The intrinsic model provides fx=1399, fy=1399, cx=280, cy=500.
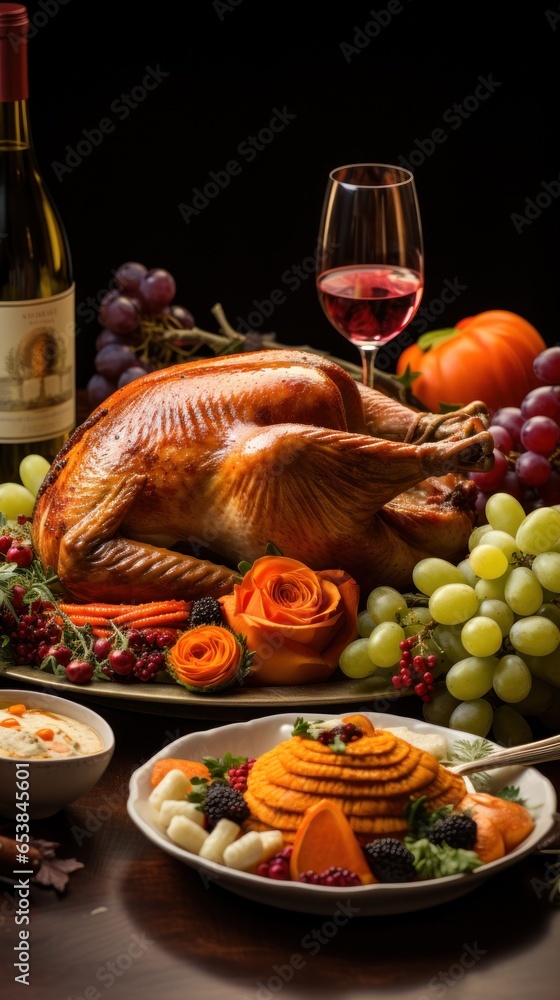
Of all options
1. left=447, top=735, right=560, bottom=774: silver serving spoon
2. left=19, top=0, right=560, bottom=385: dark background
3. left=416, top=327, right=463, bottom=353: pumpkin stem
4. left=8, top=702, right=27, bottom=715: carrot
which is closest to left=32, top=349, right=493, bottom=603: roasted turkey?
left=8, top=702, right=27, bottom=715: carrot

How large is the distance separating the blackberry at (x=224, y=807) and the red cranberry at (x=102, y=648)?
1.48ft

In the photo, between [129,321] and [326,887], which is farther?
[129,321]

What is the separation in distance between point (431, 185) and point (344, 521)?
1734mm

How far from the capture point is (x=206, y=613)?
198cm

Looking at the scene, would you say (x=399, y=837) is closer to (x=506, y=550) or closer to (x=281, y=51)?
(x=506, y=550)

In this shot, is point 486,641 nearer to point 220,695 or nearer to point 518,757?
point 518,757

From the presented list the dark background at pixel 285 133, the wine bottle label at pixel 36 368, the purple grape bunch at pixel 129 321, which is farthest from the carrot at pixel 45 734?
the dark background at pixel 285 133

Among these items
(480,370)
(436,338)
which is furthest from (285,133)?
(480,370)

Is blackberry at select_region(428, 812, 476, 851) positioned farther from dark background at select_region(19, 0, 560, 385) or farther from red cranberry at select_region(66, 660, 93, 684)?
dark background at select_region(19, 0, 560, 385)

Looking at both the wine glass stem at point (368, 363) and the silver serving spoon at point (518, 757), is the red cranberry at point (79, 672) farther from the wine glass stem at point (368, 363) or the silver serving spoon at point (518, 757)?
the wine glass stem at point (368, 363)

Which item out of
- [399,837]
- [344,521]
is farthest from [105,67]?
[399,837]

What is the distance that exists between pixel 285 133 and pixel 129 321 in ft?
2.77

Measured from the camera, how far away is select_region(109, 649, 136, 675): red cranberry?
1.91m

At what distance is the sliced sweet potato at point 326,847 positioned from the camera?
4.85 ft
